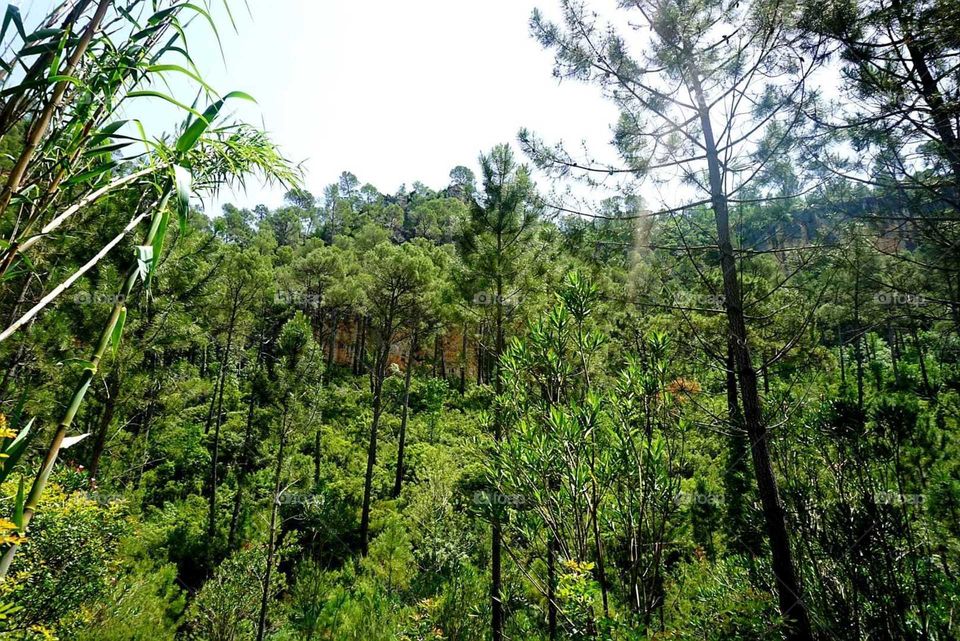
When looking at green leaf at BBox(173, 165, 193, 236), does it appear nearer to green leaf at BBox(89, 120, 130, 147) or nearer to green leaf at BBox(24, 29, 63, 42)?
green leaf at BBox(89, 120, 130, 147)

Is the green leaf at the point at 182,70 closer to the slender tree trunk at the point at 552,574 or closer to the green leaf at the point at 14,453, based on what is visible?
the green leaf at the point at 14,453

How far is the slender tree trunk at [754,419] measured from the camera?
10.9 ft

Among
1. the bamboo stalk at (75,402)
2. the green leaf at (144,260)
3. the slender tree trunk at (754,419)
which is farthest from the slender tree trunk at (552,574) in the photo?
the green leaf at (144,260)

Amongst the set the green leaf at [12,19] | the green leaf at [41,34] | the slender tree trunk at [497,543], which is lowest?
the slender tree trunk at [497,543]

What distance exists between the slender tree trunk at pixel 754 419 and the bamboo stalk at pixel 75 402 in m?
4.07

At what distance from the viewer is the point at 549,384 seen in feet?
10.7

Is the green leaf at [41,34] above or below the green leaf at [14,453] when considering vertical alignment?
above

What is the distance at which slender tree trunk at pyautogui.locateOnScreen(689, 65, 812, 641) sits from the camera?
3.33 metres

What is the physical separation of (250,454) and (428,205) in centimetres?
3655

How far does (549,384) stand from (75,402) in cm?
289

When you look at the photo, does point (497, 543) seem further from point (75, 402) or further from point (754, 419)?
point (75, 402)

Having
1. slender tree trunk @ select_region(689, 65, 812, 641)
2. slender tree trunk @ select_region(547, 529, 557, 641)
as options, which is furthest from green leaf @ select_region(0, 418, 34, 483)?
slender tree trunk @ select_region(689, 65, 812, 641)

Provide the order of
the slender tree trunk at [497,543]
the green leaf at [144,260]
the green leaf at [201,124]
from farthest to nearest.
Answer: the slender tree trunk at [497,543] → the green leaf at [201,124] → the green leaf at [144,260]

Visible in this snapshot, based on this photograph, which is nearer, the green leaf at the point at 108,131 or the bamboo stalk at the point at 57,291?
the bamboo stalk at the point at 57,291
